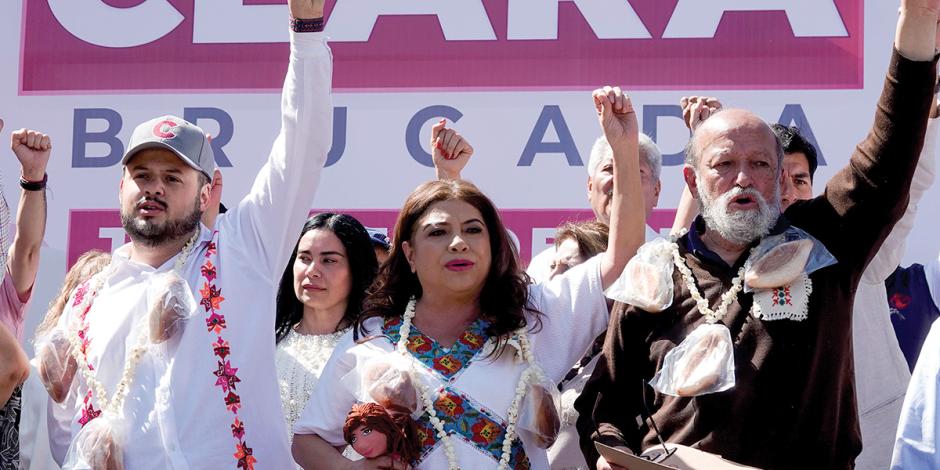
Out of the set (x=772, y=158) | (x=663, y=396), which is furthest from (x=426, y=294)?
(x=772, y=158)

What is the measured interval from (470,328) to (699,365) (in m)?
0.59

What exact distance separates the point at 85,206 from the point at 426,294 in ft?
7.66

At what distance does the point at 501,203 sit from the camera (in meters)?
4.69

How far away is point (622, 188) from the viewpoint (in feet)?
9.66

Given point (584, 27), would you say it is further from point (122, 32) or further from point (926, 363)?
point (926, 363)

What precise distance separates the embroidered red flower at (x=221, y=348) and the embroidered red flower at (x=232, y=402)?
98mm

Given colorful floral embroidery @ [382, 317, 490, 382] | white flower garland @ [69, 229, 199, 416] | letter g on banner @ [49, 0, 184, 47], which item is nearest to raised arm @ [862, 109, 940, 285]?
colorful floral embroidery @ [382, 317, 490, 382]

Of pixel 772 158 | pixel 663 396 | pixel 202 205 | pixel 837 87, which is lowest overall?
pixel 663 396

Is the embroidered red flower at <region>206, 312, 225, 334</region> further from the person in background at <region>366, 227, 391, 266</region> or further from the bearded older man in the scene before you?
the person in background at <region>366, 227, 391, 266</region>

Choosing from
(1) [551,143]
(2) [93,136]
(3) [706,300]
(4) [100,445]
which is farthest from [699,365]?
(2) [93,136]

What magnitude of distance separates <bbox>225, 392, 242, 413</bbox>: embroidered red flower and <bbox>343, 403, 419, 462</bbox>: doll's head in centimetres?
35

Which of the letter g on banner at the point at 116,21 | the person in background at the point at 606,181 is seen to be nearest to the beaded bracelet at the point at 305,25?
the person in background at the point at 606,181

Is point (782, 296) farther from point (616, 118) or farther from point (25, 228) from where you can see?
point (25, 228)

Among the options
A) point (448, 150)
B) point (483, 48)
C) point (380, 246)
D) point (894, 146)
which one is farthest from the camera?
point (483, 48)
